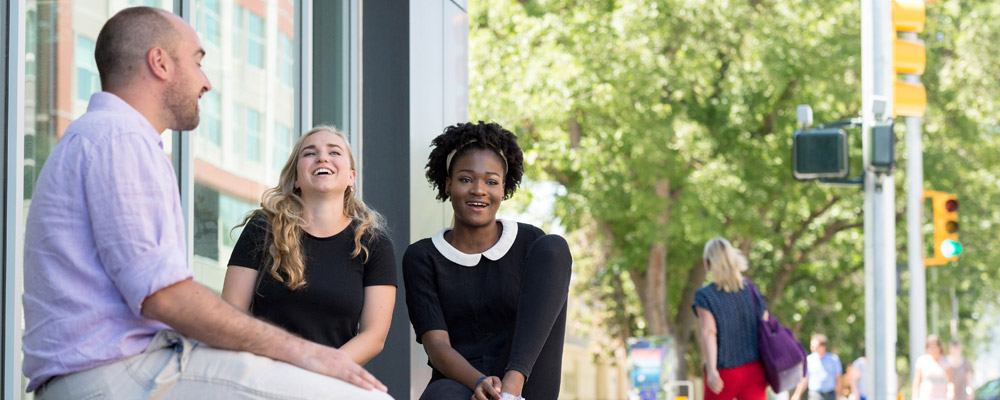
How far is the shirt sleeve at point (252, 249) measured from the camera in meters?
4.39

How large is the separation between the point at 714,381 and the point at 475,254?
9.94ft

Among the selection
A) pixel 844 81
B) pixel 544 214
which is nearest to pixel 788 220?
pixel 844 81

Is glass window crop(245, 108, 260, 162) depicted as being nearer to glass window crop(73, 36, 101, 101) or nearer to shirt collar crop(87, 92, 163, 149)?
glass window crop(73, 36, 101, 101)

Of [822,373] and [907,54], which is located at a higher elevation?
[907,54]

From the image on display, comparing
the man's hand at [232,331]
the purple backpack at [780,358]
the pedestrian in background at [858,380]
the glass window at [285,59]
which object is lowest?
the pedestrian in background at [858,380]

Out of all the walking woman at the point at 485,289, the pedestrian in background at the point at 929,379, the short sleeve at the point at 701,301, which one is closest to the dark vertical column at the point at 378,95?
the walking woman at the point at 485,289

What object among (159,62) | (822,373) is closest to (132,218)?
(159,62)

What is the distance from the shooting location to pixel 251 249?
14.4 feet

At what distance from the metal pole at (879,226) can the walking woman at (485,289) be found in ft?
18.7

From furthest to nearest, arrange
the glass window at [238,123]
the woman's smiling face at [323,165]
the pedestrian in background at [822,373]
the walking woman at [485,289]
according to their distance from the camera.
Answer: the pedestrian in background at [822,373], the glass window at [238,123], the woman's smiling face at [323,165], the walking woman at [485,289]

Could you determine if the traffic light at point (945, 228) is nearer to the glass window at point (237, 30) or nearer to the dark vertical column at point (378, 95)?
the dark vertical column at point (378, 95)

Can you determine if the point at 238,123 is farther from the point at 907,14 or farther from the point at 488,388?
the point at 907,14

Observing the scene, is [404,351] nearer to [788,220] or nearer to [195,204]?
[195,204]

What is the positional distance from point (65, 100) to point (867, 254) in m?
6.98
